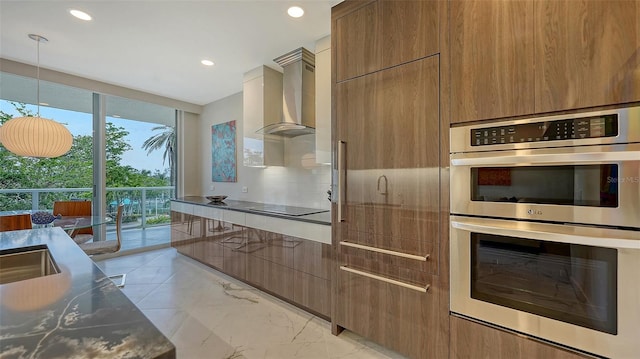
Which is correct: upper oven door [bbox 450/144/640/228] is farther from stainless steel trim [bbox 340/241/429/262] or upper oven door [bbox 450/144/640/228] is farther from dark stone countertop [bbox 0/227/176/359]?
dark stone countertop [bbox 0/227/176/359]

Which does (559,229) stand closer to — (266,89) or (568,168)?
(568,168)

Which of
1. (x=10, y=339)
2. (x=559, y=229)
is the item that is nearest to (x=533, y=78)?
(x=559, y=229)

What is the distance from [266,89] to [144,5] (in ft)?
4.51

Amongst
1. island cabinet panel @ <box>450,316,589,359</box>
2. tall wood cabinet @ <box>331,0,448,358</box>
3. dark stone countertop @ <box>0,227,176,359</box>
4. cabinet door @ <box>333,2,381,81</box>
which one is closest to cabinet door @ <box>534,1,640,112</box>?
tall wood cabinet @ <box>331,0,448,358</box>

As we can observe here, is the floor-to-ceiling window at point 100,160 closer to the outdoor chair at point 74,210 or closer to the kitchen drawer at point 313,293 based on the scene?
the outdoor chair at point 74,210

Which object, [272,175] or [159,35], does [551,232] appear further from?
[159,35]

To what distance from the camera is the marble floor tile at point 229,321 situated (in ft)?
6.31

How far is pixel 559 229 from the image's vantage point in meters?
1.22

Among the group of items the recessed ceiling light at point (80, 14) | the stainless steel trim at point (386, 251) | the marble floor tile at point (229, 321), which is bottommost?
the marble floor tile at point (229, 321)

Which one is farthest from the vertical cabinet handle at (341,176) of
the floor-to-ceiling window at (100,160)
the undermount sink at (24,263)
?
the floor-to-ceiling window at (100,160)

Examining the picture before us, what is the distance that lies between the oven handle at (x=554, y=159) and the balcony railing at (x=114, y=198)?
15.8ft

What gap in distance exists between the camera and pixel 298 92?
2938 millimetres

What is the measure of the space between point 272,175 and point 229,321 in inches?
75.0

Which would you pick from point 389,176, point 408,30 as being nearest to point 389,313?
point 389,176
